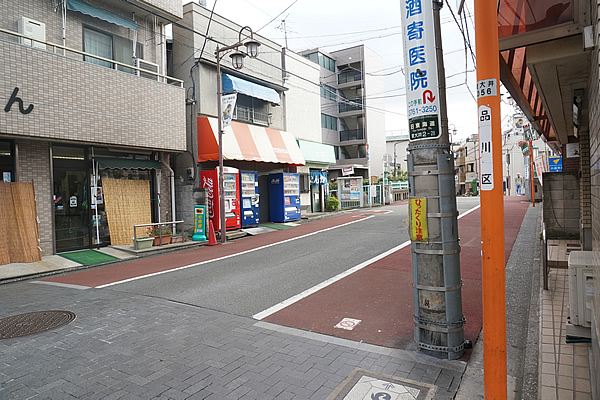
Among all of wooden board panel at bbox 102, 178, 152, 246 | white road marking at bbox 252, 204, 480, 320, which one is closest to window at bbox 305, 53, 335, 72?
wooden board panel at bbox 102, 178, 152, 246

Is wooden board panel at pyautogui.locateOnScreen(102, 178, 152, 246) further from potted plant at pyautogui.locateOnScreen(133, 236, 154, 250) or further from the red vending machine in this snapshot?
the red vending machine

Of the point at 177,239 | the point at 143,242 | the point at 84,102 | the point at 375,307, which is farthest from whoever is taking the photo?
the point at 177,239

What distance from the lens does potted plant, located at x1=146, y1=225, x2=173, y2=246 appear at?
12477mm

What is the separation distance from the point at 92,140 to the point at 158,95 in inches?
123

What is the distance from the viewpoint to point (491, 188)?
272 centimetres

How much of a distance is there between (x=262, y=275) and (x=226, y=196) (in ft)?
24.9

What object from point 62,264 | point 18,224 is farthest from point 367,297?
point 18,224

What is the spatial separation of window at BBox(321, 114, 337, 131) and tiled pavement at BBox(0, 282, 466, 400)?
108 feet

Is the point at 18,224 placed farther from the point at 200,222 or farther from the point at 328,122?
the point at 328,122

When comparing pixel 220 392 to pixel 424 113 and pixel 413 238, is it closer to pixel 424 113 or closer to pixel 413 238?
pixel 413 238

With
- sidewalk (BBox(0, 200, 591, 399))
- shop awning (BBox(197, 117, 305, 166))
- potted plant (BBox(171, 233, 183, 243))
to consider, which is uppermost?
shop awning (BBox(197, 117, 305, 166))

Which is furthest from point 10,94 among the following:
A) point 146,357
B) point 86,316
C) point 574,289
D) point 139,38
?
point 574,289

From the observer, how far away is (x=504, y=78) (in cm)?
541

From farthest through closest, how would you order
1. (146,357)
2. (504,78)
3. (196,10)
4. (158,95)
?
(196,10), (158,95), (504,78), (146,357)
